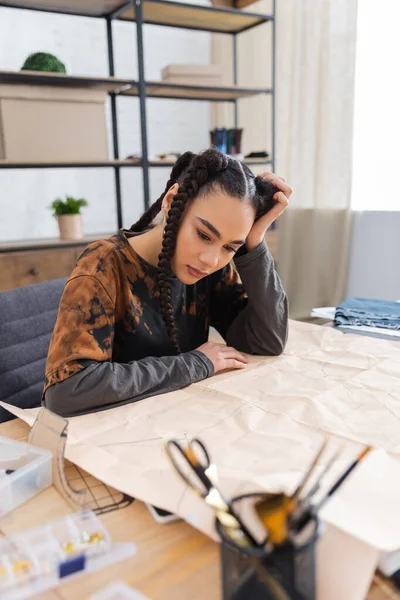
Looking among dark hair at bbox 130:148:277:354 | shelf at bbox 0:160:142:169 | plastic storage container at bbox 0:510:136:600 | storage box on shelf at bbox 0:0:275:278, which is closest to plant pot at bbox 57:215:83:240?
storage box on shelf at bbox 0:0:275:278

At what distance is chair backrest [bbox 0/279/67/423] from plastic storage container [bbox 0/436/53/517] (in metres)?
0.47

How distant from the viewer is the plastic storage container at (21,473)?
573mm

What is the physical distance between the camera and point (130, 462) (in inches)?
25.1

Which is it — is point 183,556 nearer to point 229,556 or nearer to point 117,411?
point 229,556

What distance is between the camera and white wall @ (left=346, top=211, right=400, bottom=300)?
2.67 metres

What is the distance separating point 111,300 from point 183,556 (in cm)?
53

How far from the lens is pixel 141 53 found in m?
2.38

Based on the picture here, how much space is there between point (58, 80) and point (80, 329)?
1757 millimetres

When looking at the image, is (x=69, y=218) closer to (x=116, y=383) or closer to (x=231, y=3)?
(x=231, y=3)

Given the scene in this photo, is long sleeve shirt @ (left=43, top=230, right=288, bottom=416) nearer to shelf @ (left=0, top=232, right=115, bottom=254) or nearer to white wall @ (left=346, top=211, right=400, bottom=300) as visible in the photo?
shelf @ (left=0, top=232, right=115, bottom=254)

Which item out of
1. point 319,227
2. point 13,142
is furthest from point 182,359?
point 319,227

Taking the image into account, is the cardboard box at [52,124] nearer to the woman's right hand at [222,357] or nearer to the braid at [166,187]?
the braid at [166,187]

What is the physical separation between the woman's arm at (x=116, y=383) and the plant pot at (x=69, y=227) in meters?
1.65

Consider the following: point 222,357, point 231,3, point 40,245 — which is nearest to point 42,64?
point 40,245
